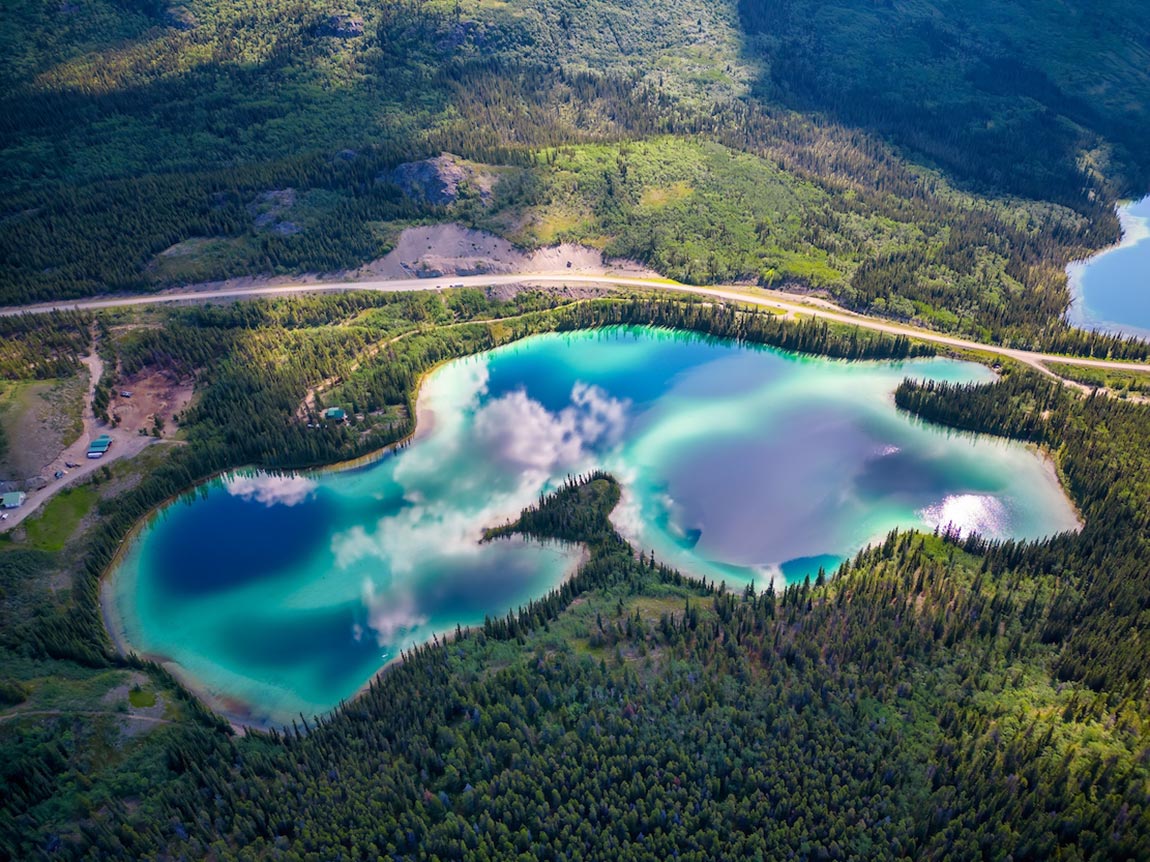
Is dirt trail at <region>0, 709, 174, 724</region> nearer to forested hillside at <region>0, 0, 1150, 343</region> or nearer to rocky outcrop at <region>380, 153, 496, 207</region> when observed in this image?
forested hillside at <region>0, 0, 1150, 343</region>

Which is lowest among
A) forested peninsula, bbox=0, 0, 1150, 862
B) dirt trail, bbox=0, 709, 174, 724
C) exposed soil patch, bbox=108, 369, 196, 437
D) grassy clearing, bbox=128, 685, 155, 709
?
grassy clearing, bbox=128, 685, 155, 709

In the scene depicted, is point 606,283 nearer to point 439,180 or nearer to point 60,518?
point 439,180

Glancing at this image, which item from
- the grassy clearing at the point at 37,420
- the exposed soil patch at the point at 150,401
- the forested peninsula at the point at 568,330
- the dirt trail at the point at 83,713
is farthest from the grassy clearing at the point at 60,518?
the dirt trail at the point at 83,713

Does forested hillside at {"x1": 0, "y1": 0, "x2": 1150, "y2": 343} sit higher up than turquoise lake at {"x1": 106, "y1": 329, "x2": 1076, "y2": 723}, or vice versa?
forested hillside at {"x1": 0, "y1": 0, "x2": 1150, "y2": 343}

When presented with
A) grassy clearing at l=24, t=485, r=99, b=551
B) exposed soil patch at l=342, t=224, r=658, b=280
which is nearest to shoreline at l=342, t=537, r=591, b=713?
grassy clearing at l=24, t=485, r=99, b=551

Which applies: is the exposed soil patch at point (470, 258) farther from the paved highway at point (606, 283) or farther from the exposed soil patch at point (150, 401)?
the exposed soil patch at point (150, 401)

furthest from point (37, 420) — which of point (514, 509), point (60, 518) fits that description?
point (514, 509)
